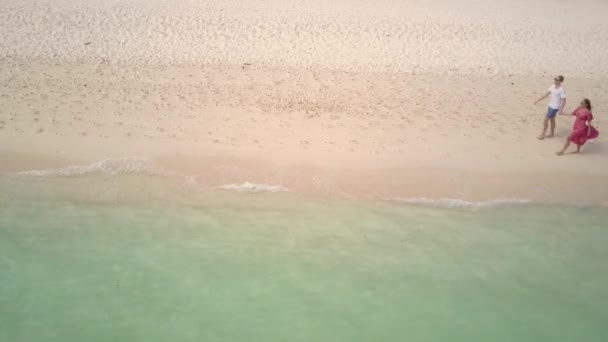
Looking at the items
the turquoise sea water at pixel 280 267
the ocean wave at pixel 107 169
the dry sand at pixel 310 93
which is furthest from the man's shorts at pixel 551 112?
the ocean wave at pixel 107 169

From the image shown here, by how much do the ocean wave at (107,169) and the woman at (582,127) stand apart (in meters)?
6.89

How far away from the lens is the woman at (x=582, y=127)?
10836 mm

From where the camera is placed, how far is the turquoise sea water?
7.85 meters

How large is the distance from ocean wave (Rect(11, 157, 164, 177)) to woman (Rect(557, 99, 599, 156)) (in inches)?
271

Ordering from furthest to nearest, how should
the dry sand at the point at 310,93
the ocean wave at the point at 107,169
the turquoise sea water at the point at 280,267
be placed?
the dry sand at the point at 310,93 < the ocean wave at the point at 107,169 < the turquoise sea water at the point at 280,267

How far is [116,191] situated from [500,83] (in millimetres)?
8941

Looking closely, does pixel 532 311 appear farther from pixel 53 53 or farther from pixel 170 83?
pixel 53 53

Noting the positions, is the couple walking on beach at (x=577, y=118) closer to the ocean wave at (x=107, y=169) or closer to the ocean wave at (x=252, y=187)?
the ocean wave at (x=252, y=187)

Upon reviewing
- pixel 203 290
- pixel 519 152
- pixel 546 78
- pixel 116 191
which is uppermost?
pixel 546 78

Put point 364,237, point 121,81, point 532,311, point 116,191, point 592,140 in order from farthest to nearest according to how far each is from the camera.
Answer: point 121,81 → point 592,140 → point 116,191 → point 364,237 → point 532,311

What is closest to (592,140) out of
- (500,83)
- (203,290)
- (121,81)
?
(500,83)

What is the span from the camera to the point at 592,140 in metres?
12.0

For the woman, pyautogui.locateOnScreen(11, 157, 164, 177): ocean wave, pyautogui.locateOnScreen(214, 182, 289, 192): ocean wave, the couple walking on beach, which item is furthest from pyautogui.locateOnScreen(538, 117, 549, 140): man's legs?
pyautogui.locateOnScreen(11, 157, 164, 177): ocean wave

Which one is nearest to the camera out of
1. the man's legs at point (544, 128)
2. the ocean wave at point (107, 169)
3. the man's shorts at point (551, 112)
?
the ocean wave at point (107, 169)
